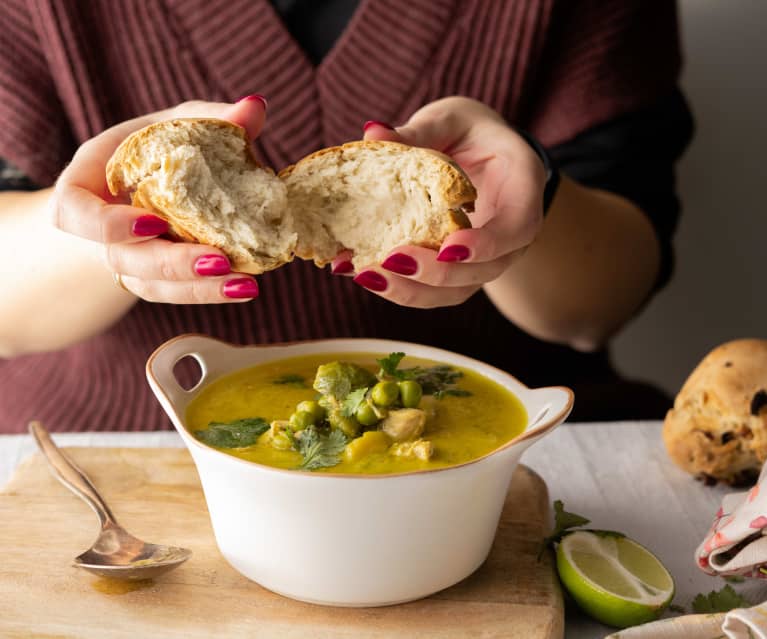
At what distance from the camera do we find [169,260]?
4.12 ft

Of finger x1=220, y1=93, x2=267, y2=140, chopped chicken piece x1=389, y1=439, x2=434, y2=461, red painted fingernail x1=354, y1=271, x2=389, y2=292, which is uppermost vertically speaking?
finger x1=220, y1=93, x2=267, y2=140

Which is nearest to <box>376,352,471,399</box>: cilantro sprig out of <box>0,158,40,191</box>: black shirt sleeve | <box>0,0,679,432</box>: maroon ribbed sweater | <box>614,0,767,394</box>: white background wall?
Answer: <box>0,0,679,432</box>: maroon ribbed sweater

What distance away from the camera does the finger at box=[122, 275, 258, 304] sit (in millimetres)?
1270

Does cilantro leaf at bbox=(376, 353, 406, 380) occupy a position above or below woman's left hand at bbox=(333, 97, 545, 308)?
below

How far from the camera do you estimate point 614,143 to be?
2203 mm

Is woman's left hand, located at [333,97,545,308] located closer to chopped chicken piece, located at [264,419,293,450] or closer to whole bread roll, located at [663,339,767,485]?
chopped chicken piece, located at [264,419,293,450]

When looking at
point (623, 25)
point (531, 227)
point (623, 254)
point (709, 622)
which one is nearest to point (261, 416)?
point (531, 227)

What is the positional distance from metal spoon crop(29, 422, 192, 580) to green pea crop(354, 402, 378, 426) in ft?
0.99

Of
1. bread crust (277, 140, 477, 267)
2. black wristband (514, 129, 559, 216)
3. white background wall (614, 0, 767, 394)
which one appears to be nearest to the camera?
bread crust (277, 140, 477, 267)

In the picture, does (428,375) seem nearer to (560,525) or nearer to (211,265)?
(560,525)

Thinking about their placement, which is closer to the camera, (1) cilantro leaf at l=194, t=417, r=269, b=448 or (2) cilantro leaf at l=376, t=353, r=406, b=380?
(1) cilantro leaf at l=194, t=417, r=269, b=448

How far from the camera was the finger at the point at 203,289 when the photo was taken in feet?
4.17

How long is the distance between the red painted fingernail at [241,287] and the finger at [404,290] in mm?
157

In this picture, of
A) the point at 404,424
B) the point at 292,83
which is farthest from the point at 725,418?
the point at 292,83
